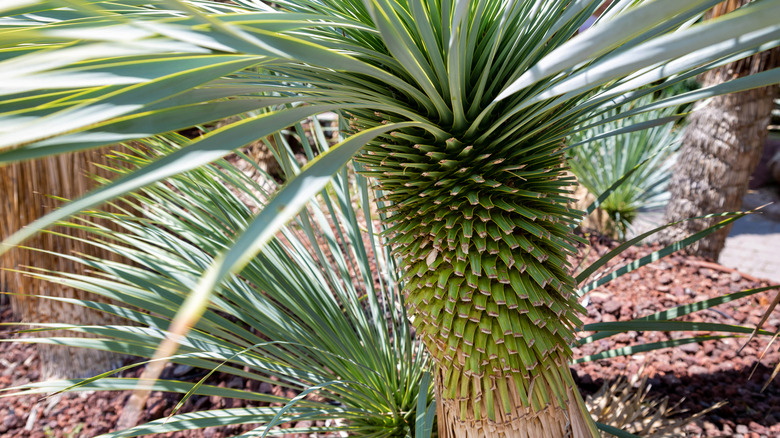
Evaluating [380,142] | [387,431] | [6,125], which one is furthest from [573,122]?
[387,431]

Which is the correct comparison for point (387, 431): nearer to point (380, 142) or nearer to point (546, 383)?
point (546, 383)

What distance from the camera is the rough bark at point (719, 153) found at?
1.93 metres

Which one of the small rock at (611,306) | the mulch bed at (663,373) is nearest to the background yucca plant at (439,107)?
the mulch bed at (663,373)

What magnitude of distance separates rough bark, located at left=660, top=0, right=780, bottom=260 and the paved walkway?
201 centimetres

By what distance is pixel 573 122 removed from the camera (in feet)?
2.39

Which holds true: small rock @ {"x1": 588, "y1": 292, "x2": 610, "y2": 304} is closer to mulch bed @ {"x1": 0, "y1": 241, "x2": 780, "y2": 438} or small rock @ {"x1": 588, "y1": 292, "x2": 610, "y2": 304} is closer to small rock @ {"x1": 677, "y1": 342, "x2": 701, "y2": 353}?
mulch bed @ {"x1": 0, "y1": 241, "x2": 780, "y2": 438}

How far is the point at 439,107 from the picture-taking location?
61 cm

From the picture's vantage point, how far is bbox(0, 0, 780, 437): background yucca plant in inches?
13.4

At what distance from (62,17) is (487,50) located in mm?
565

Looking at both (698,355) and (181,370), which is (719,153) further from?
A: (181,370)

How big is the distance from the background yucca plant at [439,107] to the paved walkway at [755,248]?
3.87m

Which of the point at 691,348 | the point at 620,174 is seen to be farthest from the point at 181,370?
the point at 620,174

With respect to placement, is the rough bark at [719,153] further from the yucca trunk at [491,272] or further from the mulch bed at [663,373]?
the yucca trunk at [491,272]

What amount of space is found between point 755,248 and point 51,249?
5.59m
